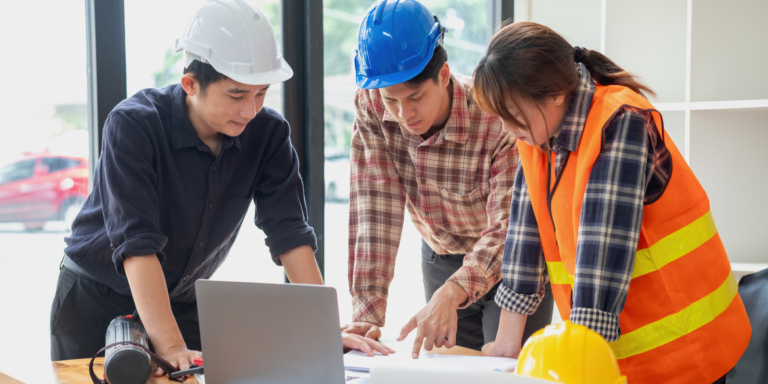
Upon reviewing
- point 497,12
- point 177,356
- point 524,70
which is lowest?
point 177,356

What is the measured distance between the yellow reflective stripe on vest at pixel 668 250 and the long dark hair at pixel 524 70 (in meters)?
0.28

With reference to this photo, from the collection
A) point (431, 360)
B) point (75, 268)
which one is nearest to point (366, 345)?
point (431, 360)

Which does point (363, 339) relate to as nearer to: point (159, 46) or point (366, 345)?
point (366, 345)

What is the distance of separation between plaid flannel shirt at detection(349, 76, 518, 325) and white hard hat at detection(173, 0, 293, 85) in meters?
0.40

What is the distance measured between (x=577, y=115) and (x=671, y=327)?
42 centimetres

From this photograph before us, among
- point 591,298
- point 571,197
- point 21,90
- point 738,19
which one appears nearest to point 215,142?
point 21,90

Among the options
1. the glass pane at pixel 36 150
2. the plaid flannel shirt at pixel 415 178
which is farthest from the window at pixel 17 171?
the plaid flannel shirt at pixel 415 178

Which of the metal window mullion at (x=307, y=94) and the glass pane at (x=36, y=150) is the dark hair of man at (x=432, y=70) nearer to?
the metal window mullion at (x=307, y=94)

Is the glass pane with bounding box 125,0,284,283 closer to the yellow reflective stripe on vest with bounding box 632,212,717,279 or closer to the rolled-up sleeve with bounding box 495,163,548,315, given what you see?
the rolled-up sleeve with bounding box 495,163,548,315

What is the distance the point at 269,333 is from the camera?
1035 mm

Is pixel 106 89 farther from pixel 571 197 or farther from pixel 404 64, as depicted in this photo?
pixel 571 197

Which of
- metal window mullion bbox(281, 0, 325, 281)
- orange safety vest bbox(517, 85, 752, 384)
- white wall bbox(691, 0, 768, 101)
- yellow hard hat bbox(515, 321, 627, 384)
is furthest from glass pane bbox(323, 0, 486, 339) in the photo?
yellow hard hat bbox(515, 321, 627, 384)

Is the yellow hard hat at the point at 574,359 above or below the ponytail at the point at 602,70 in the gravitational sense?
below

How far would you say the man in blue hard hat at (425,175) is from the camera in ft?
4.92
